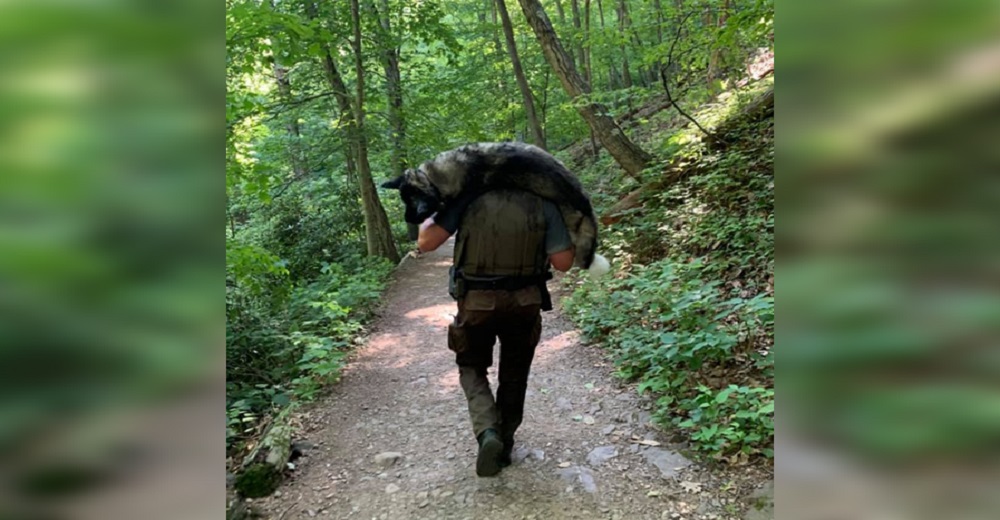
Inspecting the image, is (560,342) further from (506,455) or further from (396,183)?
(396,183)

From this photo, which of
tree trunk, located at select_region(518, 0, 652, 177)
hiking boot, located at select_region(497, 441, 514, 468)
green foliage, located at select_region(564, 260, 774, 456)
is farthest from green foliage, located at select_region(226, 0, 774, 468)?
hiking boot, located at select_region(497, 441, 514, 468)

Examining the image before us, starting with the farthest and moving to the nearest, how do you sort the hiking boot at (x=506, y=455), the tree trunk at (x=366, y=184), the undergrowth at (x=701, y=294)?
1. the tree trunk at (x=366, y=184)
2. the undergrowth at (x=701, y=294)
3. the hiking boot at (x=506, y=455)

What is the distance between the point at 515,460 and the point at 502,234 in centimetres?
155

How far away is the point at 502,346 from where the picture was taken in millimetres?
3369

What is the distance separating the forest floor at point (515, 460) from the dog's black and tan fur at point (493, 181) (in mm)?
1381

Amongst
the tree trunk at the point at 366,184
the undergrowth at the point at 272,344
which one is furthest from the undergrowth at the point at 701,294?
the tree trunk at the point at 366,184

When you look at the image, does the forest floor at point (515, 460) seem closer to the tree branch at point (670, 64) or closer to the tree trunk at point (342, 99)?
the tree branch at point (670, 64)

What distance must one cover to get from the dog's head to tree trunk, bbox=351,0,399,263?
25.8ft

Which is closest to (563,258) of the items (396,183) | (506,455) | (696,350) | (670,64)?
(396,183)

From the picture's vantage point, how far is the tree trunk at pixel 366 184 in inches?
410

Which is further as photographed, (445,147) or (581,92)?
(445,147)
